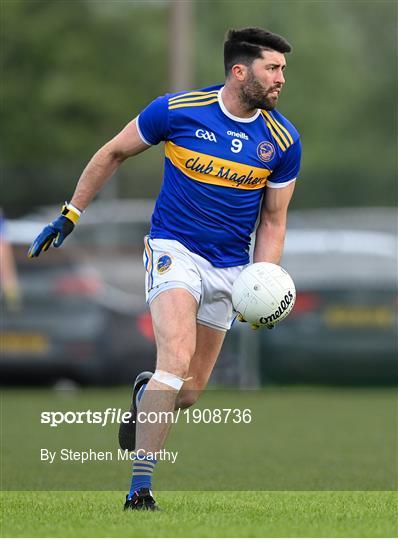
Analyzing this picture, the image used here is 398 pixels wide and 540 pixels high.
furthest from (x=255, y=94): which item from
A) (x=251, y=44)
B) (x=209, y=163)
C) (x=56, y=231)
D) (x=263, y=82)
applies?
(x=56, y=231)

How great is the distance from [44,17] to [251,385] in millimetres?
20523

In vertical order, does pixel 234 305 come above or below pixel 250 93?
below

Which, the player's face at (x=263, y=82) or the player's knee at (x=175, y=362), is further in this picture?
the player's face at (x=263, y=82)

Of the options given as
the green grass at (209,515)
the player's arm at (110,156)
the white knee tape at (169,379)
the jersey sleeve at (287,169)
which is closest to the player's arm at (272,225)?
the jersey sleeve at (287,169)

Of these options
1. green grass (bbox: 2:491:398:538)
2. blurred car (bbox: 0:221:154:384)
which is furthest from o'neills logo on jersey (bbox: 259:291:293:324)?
blurred car (bbox: 0:221:154:384)

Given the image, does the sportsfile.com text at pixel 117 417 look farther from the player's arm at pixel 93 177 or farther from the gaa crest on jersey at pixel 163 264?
the gaa crest on jersey at pixel 163 264

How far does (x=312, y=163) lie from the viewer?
1593 inches

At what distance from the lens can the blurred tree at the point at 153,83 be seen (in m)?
34.8

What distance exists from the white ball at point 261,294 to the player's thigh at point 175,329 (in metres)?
0.32

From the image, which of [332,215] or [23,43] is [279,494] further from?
[23,43]

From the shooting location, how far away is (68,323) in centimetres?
1634

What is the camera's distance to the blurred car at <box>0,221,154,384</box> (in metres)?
16.2

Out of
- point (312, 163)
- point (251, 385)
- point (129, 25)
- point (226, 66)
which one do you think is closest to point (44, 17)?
point (129, 25)

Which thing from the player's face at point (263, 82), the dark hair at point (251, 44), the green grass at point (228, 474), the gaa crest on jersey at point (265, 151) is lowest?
the green grass at point (228, 474)
